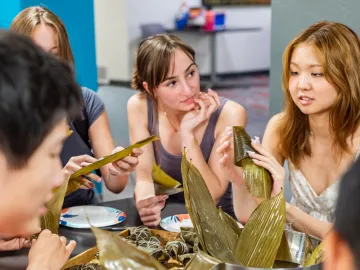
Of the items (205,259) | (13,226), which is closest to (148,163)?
(205,259)

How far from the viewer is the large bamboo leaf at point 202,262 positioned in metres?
1.13

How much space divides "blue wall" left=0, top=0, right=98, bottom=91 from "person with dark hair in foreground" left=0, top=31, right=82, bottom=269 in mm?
2747

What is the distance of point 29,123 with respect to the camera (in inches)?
30.2

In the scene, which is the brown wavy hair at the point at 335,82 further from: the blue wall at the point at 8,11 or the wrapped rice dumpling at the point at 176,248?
the blue wall at the point at 8,11

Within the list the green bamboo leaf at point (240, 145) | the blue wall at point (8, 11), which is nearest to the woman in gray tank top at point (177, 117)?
the green bamboo leaf at point (240, 145)

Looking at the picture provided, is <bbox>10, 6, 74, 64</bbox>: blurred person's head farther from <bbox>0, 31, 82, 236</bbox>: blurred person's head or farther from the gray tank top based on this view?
<bbox>0, 31, 82, 236</bbox>: blurred person's head

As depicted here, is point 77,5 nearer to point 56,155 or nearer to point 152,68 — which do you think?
point 152,68

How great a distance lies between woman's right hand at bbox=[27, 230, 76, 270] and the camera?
124 cm

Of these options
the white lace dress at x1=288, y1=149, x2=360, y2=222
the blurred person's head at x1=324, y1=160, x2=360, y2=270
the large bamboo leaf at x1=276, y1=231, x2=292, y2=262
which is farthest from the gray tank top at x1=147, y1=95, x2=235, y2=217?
the blurred person's head at x1=324, y1=160, x2=360, y2=270

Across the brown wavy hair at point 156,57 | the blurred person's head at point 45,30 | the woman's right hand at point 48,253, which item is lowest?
the woman's right hand at point 48,253

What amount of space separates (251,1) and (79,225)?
7.78m

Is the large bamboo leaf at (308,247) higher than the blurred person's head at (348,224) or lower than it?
lower

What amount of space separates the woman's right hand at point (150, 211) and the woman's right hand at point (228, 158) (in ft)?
0.77

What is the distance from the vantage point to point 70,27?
12.3 ft
